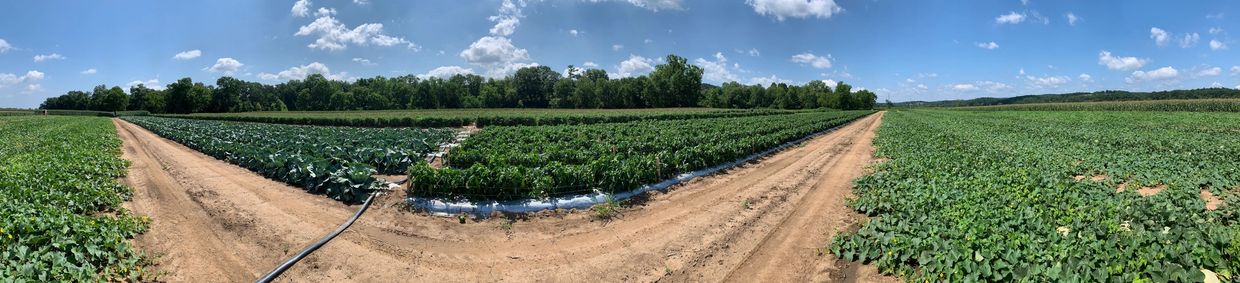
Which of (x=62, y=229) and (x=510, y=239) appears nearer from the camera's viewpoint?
(x=62, y=229)

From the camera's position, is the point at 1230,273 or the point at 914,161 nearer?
the point at 1230,273

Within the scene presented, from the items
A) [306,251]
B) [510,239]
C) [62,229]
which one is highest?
[62,229]

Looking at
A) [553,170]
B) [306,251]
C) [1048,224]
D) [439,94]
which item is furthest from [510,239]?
[439,94]

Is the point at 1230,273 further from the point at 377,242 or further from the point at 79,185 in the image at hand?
the point at 79,185

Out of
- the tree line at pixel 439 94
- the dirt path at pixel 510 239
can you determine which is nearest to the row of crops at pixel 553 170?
Answer: the dirt path at pixel 510 239

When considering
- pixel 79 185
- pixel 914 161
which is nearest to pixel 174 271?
pixel 79 185

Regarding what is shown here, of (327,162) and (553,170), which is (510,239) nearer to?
(553,170)

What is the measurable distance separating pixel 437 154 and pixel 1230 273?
67.7 ft

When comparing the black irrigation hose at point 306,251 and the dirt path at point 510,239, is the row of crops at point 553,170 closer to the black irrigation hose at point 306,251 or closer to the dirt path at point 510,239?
the dirt path at point 510,239

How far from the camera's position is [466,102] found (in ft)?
378

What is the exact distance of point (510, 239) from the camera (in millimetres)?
8797

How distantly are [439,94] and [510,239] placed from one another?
4506 inches

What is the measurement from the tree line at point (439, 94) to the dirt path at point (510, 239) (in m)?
99.2

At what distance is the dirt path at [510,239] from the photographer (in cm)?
711
